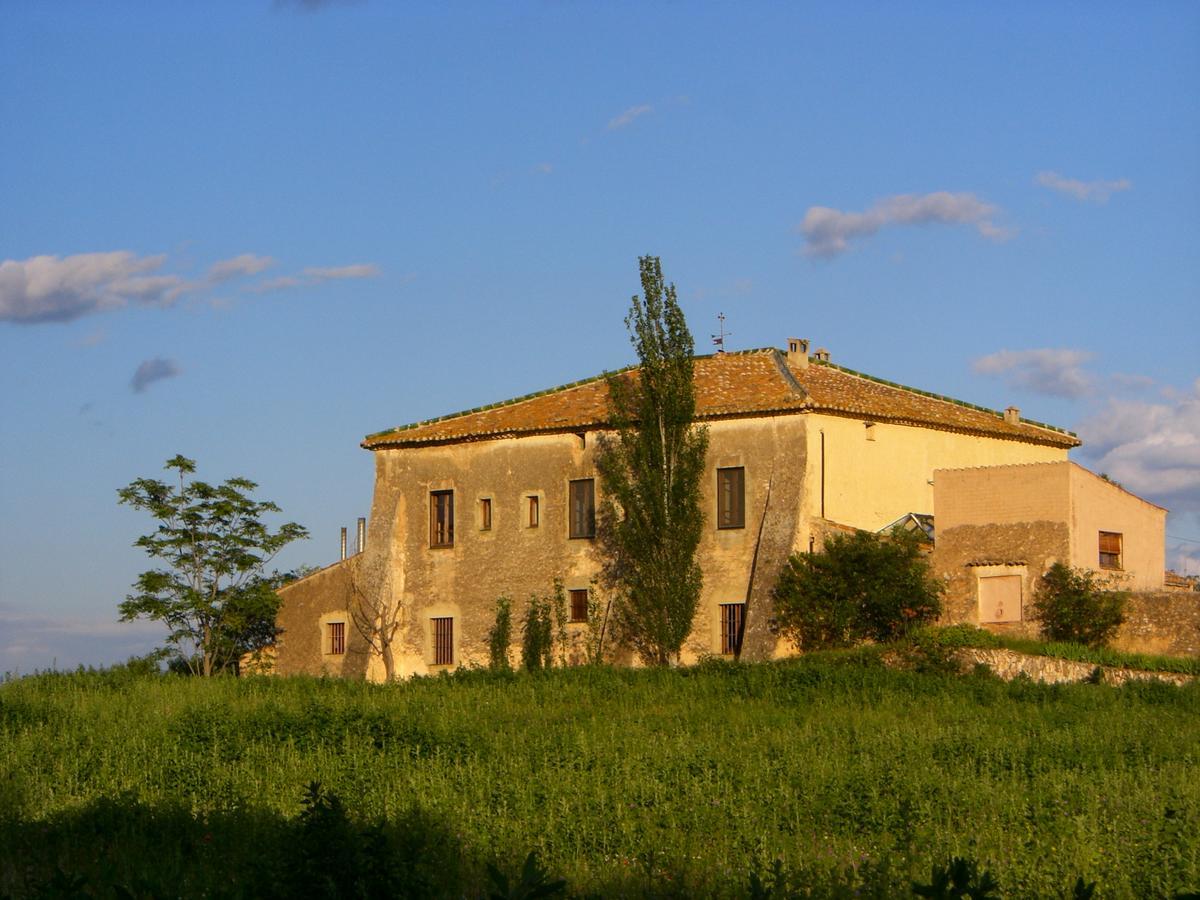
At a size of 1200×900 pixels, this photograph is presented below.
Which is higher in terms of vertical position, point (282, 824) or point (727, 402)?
point (727, 402)

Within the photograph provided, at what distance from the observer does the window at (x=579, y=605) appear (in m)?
34.8

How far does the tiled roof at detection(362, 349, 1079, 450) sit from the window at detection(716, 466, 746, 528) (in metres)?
1.21

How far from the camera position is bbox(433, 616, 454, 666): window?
36188mm

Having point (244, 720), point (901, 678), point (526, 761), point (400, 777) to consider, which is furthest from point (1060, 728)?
point (244, 720)

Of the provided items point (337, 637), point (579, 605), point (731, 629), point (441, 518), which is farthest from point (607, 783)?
point (337, 637)

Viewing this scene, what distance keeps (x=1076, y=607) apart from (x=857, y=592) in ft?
12.9

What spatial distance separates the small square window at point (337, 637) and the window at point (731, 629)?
29.8ft

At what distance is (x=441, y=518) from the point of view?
37250mm

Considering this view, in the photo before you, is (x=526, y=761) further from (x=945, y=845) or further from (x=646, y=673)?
(x=646, y=673)

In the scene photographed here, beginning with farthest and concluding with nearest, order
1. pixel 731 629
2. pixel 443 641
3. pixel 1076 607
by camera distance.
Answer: pixel 443 641, pixel 731 629, pixel 1076 607

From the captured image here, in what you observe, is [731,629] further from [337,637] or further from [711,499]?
[337,637]

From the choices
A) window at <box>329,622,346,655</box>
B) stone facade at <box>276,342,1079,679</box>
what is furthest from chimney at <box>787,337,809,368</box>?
window at <box>329,622,346,655</box>

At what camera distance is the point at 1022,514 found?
31.0 metres

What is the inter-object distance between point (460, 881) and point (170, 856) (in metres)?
3.22
